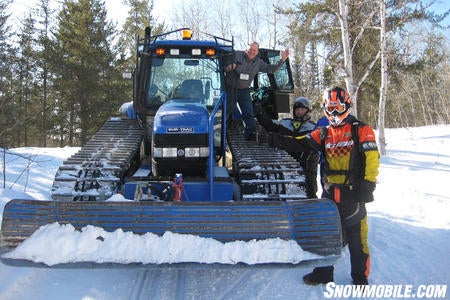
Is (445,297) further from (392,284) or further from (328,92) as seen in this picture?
(328,92)

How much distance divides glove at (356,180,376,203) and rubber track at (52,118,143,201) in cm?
259

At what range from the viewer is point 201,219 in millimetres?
3398

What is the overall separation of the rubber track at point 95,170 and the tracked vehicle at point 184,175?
12mm

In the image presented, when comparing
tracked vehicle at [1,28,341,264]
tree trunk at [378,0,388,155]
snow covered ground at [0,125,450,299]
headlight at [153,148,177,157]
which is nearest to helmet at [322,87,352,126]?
tracked vehicle at [1,28,341,264]

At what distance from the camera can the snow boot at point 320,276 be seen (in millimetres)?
3816

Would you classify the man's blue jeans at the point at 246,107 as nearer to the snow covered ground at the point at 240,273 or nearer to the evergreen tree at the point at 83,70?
the snow covered ground at the point at 240,273

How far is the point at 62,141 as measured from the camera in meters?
26.7

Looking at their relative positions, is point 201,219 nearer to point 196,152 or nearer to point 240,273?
point 240,273

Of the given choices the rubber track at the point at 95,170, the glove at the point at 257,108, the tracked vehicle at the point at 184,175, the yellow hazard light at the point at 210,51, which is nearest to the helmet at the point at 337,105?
the tracked vehicle at the point at 184,175

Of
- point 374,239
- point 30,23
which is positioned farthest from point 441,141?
point 30,23

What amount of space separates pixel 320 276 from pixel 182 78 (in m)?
3.28

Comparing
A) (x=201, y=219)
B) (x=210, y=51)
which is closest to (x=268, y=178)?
(x=201, y=219)

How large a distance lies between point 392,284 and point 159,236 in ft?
7.49

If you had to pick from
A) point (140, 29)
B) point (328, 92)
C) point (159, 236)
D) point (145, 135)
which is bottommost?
point (159, 236)
